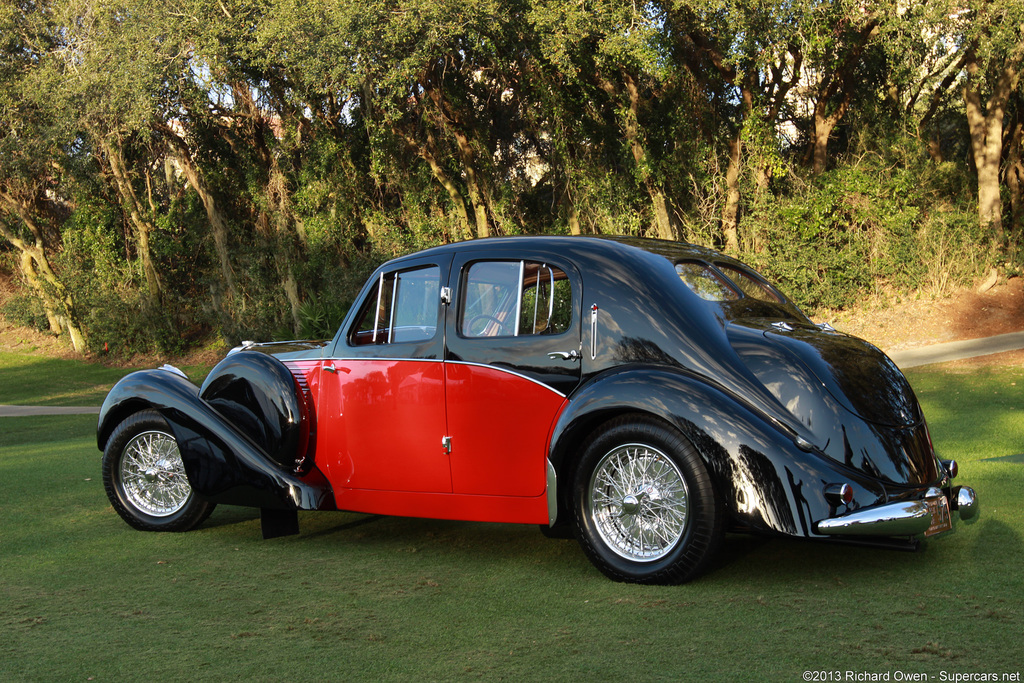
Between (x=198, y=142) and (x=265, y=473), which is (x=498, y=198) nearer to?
(x=198, y=142)

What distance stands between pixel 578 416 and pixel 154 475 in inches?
134

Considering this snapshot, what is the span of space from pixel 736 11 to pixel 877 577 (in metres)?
12.5

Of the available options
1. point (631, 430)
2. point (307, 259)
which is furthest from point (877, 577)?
point (307, 259)

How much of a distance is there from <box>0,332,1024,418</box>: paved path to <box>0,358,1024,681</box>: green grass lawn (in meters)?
9.92

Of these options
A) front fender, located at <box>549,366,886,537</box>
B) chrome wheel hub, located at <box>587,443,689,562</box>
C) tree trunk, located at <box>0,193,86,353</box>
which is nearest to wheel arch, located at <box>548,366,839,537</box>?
front fender, located at <box>549,366,886,537</box>

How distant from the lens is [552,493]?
4.70 meters

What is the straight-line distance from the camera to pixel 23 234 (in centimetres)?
3036

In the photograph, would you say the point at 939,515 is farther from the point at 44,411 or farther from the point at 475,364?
the point at 44,411

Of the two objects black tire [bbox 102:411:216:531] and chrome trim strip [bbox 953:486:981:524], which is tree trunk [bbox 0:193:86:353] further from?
chrome trim strip [bbox 953:486:981:524]

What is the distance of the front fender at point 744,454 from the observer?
4109 mm

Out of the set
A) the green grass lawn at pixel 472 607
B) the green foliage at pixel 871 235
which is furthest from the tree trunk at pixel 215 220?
the green grass lawn at pixel 472 607

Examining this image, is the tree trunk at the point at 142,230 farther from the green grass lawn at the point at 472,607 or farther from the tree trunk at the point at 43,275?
the green grass lawn at the point at 472,607

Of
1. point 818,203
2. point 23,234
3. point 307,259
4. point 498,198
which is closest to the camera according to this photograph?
point 818,203

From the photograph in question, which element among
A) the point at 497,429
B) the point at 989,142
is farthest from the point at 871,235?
the point at 497,429
